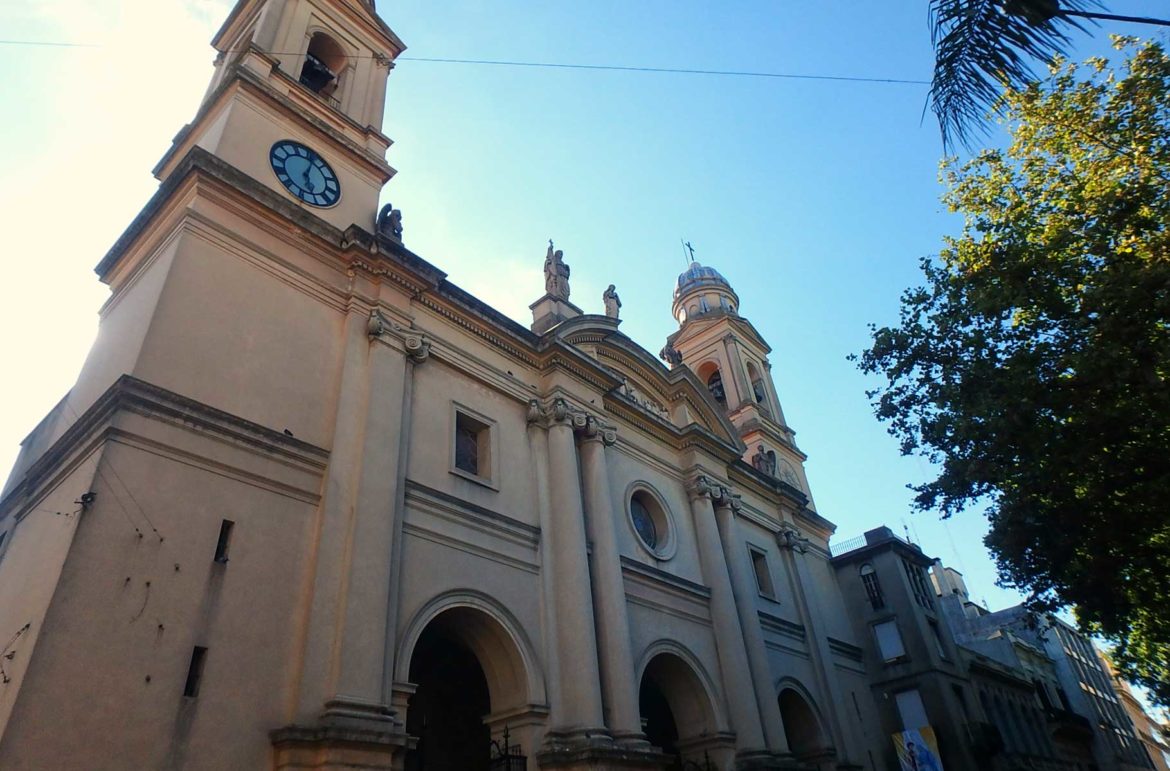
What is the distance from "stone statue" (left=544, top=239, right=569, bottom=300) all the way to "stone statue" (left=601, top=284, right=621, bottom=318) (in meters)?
1.90

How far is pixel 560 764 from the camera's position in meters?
11.9

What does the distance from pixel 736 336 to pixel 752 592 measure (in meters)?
12.8

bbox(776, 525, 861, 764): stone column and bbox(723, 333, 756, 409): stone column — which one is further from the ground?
bbox(723, 333, 756, 409): stone column

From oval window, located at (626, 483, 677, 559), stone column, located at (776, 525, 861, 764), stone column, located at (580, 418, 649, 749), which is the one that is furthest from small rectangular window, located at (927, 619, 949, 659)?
stone column, located at (580, 418, 649, 749)

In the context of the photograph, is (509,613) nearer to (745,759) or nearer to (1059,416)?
(745,759)

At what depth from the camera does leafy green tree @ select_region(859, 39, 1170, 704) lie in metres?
12.2

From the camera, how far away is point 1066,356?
12.7 metres

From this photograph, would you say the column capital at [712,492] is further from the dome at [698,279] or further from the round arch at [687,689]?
the dome at [698,279]

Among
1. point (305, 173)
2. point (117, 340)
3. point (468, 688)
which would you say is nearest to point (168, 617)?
point (117, 340)

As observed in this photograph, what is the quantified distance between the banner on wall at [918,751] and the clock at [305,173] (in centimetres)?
1924

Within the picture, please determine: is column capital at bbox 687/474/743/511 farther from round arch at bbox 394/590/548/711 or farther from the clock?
the clock

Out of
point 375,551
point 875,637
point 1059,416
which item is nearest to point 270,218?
point 375,551

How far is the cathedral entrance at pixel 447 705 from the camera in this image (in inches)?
543

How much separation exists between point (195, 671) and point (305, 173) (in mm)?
9597
